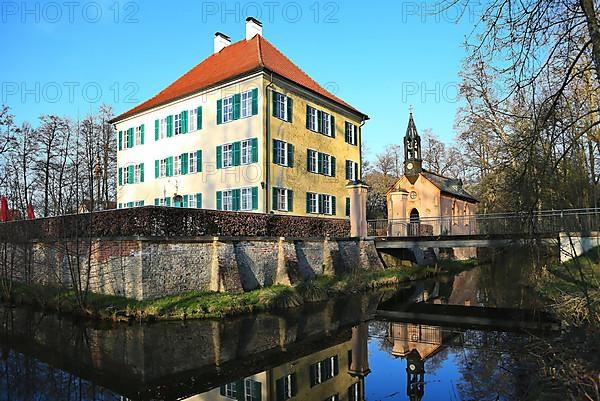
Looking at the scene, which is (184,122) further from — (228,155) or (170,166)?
(228,155)

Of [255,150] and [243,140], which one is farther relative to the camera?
[243,140]

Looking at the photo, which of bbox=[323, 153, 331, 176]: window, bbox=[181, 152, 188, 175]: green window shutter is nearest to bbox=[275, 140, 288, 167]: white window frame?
bbox=[323, 153, 331, 176]: window

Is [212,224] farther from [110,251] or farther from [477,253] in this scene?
[477,253]

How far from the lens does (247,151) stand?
22.1 m

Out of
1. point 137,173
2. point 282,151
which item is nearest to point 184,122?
point 137,173

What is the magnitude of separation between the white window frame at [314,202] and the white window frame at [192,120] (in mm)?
7272

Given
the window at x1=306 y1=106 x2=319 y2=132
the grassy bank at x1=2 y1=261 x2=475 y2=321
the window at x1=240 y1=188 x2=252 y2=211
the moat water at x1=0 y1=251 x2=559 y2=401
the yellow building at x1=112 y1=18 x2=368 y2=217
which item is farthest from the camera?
the window at x1=306 y1=106 x2=319 y2=132

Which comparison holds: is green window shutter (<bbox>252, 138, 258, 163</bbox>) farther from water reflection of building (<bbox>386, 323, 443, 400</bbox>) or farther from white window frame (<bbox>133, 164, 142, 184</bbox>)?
water reflection of building (<bbox>386, 323, 443, 400</bbox>)

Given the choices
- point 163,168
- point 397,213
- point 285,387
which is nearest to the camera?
point 285,387

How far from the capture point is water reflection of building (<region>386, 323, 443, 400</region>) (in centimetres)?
728

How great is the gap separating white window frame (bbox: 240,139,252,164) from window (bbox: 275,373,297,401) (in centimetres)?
1540

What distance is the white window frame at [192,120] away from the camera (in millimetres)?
24859

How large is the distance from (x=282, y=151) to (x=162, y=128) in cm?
843

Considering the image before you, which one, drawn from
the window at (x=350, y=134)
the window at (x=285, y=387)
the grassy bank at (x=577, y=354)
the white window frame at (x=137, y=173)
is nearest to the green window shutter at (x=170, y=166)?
the white window frame at (x=137, y=173)
